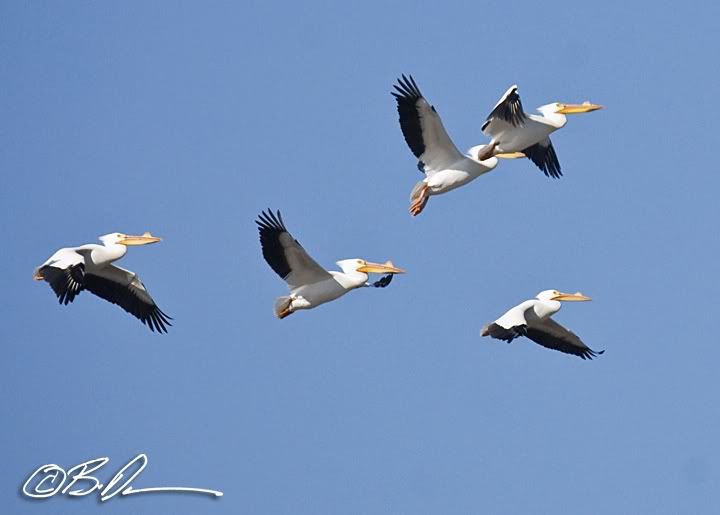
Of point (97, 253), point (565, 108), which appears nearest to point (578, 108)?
point (565, 108)

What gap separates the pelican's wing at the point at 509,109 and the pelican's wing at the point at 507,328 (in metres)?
2.00

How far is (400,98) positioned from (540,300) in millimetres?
2434

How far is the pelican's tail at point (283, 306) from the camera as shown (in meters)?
17.9

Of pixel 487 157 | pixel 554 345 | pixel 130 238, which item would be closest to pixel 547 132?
pixel 487 157

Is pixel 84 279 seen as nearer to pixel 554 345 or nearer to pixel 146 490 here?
pixel 146 490

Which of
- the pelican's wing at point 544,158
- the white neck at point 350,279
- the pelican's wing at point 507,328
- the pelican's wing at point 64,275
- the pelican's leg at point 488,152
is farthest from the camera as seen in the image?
the pelican's wing at point 544,158

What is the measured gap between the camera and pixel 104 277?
1892cm

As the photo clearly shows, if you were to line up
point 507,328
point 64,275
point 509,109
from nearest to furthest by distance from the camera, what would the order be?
point 64,275 → point 507,328 → point 509,109

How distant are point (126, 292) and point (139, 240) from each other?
60 cm

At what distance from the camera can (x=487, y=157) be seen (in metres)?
19.0

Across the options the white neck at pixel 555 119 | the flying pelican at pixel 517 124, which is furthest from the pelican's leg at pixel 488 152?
the white neck at pixel 555 119

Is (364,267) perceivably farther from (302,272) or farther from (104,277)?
(104,277)

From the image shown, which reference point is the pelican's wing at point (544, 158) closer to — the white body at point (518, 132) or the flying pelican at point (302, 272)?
the white body at point (518, 132)

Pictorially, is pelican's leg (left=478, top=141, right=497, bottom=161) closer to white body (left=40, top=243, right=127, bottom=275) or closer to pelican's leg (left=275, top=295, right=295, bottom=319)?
pelican's leg (left=275, top=295, right=295, bottom=319)
